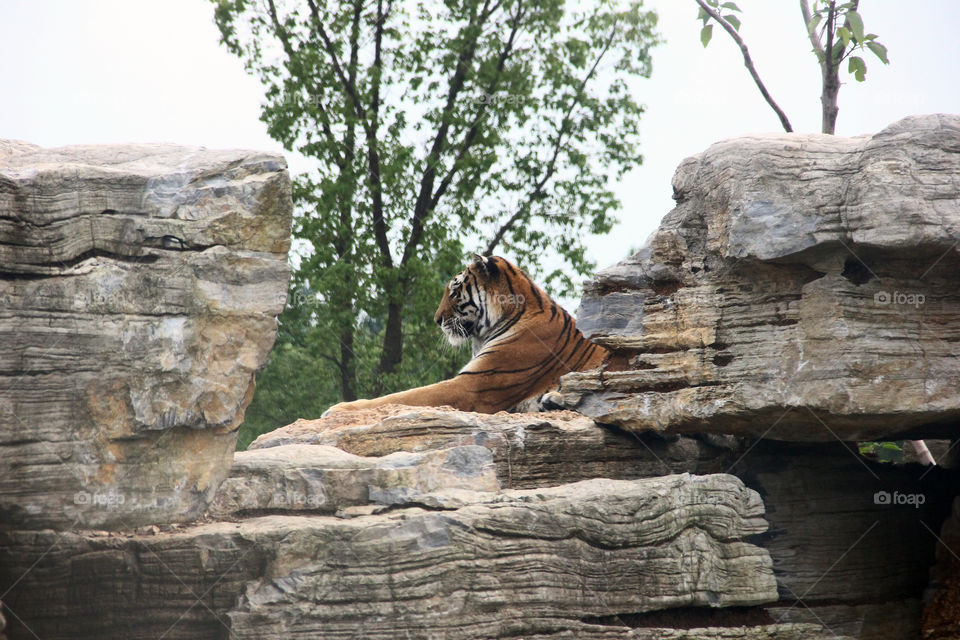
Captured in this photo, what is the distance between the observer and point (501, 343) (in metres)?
9.01

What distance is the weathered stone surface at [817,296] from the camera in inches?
231

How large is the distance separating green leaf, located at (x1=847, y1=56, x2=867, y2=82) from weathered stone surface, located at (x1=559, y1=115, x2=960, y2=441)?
220cm

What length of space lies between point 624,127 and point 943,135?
34.6 feet

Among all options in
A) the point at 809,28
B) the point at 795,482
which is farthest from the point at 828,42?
the point at 795,482

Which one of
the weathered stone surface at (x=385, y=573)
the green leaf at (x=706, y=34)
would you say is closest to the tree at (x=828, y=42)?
the green leaf at (x=706, y=34)

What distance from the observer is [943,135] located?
5.96 metres

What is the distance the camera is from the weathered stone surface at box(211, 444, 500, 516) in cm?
→ 567

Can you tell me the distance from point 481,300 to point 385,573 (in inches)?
180

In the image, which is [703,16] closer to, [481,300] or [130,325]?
[481,300]

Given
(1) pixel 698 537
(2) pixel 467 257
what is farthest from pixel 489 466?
(2) pixel 467 257

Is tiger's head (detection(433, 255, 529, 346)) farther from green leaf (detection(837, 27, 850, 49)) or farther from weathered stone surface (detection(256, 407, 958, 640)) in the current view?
green leaf (detection(837, 27, 850, 49))

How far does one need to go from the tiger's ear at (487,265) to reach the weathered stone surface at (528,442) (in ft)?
8.65

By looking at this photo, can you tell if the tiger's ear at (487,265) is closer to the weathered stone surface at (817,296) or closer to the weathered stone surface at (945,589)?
the weathered stone surface at (817,296)

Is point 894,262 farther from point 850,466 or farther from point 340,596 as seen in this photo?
point 340,596
